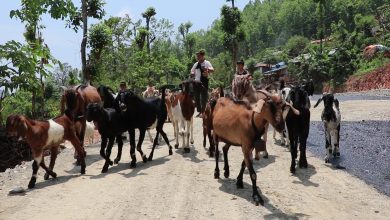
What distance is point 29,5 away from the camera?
27.2 ft

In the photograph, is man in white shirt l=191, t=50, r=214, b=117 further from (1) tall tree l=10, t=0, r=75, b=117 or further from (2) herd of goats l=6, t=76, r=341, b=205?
(1) tall tree l=10, t=0, r=75, b=117

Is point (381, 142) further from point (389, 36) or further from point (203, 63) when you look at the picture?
point (389, 36)

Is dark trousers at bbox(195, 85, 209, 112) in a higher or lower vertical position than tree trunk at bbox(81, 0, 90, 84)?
lower

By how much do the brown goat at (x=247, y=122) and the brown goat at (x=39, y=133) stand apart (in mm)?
3184

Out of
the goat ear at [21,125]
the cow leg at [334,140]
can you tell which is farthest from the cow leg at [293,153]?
the goat ear at [21,125]

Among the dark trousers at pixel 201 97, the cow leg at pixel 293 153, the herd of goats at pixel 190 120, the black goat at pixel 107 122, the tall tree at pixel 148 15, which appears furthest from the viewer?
the tall tree at pixel 148 15

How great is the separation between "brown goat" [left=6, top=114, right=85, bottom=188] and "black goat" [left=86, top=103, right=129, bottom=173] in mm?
546

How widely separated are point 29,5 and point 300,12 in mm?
136806

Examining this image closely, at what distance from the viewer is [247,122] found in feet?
24.8

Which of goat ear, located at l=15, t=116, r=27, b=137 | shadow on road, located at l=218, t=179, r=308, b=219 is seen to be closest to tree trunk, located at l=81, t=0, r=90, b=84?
goat ear, located at l=15, t=116, r=27, b=137

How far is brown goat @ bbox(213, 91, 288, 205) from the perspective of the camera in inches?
276

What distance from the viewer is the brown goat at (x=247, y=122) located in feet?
23.0

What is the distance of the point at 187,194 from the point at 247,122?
1.65 meters

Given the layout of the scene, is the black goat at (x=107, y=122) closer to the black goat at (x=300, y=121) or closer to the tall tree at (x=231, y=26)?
the black goat at (x=300, y=121)
